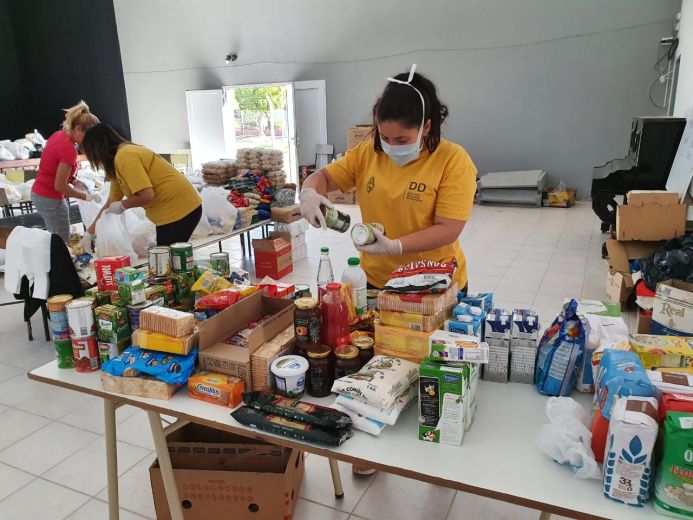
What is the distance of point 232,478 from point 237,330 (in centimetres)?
54

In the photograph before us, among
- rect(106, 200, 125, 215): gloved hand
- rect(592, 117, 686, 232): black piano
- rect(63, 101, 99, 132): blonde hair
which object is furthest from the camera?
rect(592, 117, 686, 232): black piano

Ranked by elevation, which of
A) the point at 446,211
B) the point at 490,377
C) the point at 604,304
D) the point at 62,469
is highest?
the point at 446,211

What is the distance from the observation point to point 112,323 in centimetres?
158

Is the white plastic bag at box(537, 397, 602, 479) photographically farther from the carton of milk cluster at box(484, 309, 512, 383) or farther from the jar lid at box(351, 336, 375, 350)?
A: the jar lid at box(351, 336, 375, 350)

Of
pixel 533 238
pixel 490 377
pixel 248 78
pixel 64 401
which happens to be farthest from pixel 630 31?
pixel 64 401

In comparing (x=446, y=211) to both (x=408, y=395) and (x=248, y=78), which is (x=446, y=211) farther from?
(x=248, y=78)

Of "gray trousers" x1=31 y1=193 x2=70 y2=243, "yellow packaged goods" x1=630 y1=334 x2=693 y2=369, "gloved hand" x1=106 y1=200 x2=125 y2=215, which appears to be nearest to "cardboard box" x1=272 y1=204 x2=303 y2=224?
"gray trousers" x1=31 y1=193 x2=70 y2=243

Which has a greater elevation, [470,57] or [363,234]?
[470,57]

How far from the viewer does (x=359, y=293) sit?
1741 millimetres

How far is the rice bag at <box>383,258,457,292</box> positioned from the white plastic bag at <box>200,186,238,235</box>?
3225 millimetres

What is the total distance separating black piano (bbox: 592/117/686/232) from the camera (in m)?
4.88

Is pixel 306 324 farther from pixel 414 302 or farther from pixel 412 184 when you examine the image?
pixel 412 184

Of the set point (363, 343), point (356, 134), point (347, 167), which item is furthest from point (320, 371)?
point (356, 134)

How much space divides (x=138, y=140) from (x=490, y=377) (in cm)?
1150
